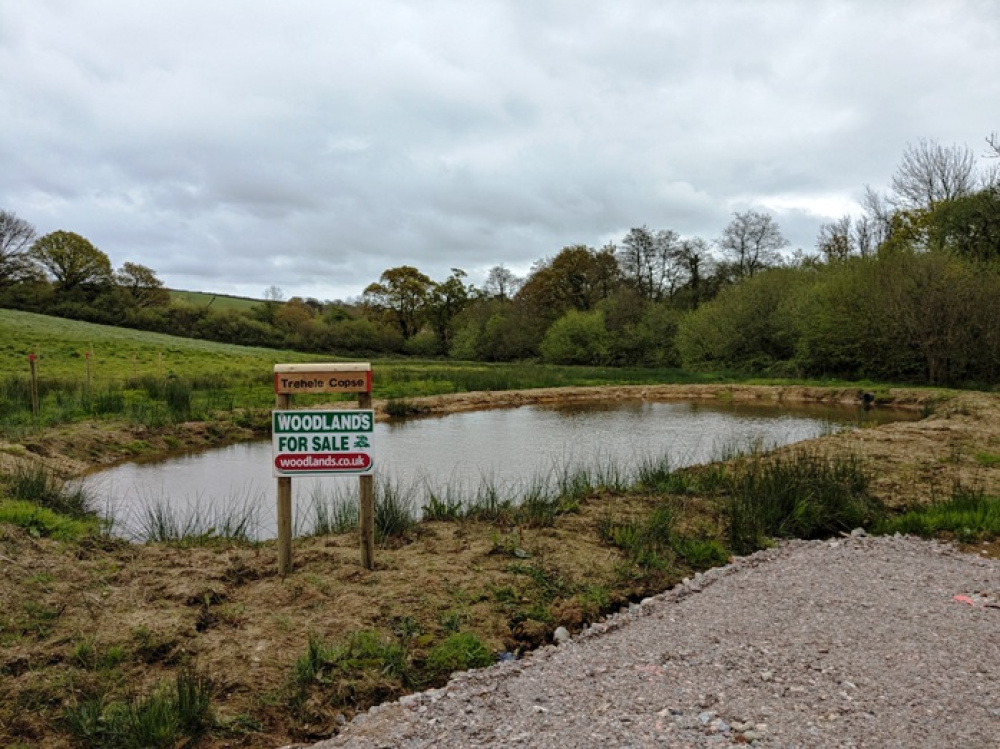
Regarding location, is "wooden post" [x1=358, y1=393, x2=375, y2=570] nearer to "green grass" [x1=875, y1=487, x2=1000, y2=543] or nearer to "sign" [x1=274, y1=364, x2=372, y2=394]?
"sign" [x1=274, y1=364, x2=372, y2=394]

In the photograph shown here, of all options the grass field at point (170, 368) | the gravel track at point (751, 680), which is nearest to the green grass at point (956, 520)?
the gravel track at point (751, 680)

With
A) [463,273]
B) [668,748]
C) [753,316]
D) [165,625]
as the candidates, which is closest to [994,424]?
[668,748]

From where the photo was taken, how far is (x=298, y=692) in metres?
3.35

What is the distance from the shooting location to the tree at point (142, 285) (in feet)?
185

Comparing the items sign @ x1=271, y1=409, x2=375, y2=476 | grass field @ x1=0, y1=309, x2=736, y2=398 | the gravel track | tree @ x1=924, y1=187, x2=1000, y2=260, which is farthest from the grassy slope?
tree @ x1=924, y1=187, x2=1000, y2=260

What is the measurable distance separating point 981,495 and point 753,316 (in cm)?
2940

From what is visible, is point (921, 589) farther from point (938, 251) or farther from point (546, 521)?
point (938, 251)

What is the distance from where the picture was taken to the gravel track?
9.08ft

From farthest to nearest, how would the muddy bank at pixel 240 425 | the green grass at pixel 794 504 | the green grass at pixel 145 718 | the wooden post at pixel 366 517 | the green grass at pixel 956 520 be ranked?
the muddy bank at pixel 240 425
the green grass at pixel 794 504
the green grass at pixel 956 520
the wooden post at pixel 366 517
the green grass at pixel 145 718

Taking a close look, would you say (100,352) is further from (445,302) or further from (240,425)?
(445,302)

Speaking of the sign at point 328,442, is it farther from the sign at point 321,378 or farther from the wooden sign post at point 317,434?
the sign at point 321,378

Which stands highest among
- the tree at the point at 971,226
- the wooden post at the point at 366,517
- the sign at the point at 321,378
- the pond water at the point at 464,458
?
the tree at the point at 971,226

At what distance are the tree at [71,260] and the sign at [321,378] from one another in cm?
5831

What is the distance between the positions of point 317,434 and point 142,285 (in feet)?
202
